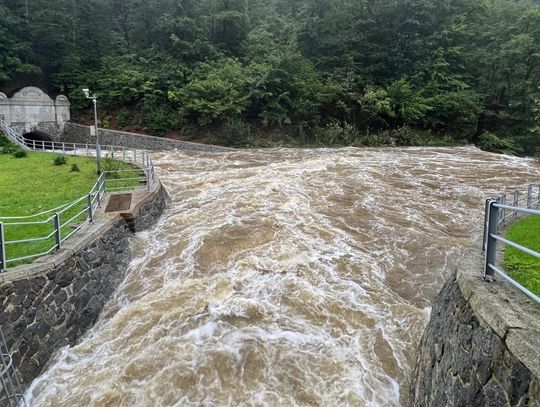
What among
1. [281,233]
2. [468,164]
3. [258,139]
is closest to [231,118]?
[258,139]

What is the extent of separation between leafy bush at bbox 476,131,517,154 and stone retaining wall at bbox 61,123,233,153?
2128 cm

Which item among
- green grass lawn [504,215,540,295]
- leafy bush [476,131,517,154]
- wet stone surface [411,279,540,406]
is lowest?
wet stone surface [411,279,540,406]

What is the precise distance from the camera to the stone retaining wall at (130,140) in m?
28.8

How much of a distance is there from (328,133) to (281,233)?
21.5 metres

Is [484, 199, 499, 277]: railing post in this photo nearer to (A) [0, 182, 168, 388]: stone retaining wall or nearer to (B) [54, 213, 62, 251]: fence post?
(A) [0, 182, 168, 388]: stone retaining wall

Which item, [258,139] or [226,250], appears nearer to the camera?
[226,250]

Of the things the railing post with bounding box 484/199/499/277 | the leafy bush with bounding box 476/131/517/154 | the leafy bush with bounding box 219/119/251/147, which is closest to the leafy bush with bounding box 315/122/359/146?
the leafy bush with bounding box 219/119/251/147

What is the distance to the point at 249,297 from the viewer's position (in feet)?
26.6

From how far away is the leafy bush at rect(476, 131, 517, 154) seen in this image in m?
30.9

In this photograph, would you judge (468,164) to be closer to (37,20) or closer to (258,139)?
(258,139)

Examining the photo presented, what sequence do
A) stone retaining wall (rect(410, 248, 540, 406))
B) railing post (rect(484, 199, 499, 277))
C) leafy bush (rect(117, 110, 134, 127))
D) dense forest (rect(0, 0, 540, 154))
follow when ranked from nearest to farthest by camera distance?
stone retaining wall (rect(410, 248, 540, 406)) → railing post (rect(484, 199, 499, 277)) → dense forest (rect(0, 0, 540, 154)) → leafy bush (rect(117, 110, 134, 127))

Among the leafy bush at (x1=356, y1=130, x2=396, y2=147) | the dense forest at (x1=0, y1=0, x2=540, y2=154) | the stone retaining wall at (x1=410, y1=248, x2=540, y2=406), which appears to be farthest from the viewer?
the leafy bush at (x1=356, y1=130, x2=396, y2=147)

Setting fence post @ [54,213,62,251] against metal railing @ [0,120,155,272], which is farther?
fence post @ [54,213,62,251]

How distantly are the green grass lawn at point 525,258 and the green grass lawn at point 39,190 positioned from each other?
788 cm
